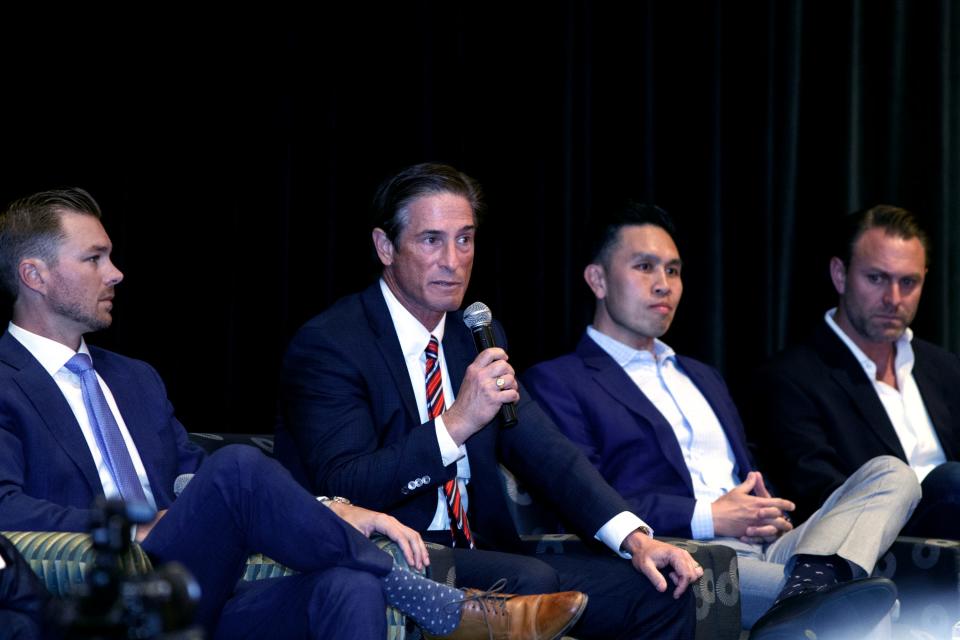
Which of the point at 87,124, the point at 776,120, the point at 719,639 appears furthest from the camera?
the point at 776,120

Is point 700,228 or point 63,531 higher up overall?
point 700,228

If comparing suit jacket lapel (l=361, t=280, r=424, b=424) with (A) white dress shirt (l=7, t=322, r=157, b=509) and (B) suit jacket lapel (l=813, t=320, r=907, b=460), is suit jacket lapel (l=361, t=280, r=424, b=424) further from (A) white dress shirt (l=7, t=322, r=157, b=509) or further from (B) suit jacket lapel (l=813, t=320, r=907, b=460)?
(B) suit jacket lapel (l=813, t=320, r=907, b=460)

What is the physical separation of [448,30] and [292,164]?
659 millimetres

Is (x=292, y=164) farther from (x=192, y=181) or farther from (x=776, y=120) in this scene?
(x=776, y=120)

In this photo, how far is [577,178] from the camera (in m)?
3.95

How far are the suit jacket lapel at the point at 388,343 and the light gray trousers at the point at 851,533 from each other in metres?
0.89

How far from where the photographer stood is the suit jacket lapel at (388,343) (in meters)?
2.74

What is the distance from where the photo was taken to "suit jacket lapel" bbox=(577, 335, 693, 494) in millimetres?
3174

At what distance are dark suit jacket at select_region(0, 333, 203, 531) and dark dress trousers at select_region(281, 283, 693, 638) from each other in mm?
291

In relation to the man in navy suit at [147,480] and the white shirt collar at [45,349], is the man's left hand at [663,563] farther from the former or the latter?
the white shirt collar at [45,349]

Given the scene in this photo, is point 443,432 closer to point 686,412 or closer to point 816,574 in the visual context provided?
point 816,574

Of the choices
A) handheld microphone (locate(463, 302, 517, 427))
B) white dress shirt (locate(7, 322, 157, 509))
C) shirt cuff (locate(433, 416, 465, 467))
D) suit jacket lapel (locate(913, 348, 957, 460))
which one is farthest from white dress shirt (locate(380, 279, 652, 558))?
suit jacket lapel (locate(913, 348, 957, 460))

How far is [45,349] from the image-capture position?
102 inches

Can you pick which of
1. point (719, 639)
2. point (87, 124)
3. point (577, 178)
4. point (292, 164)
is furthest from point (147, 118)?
point (719, 639)
